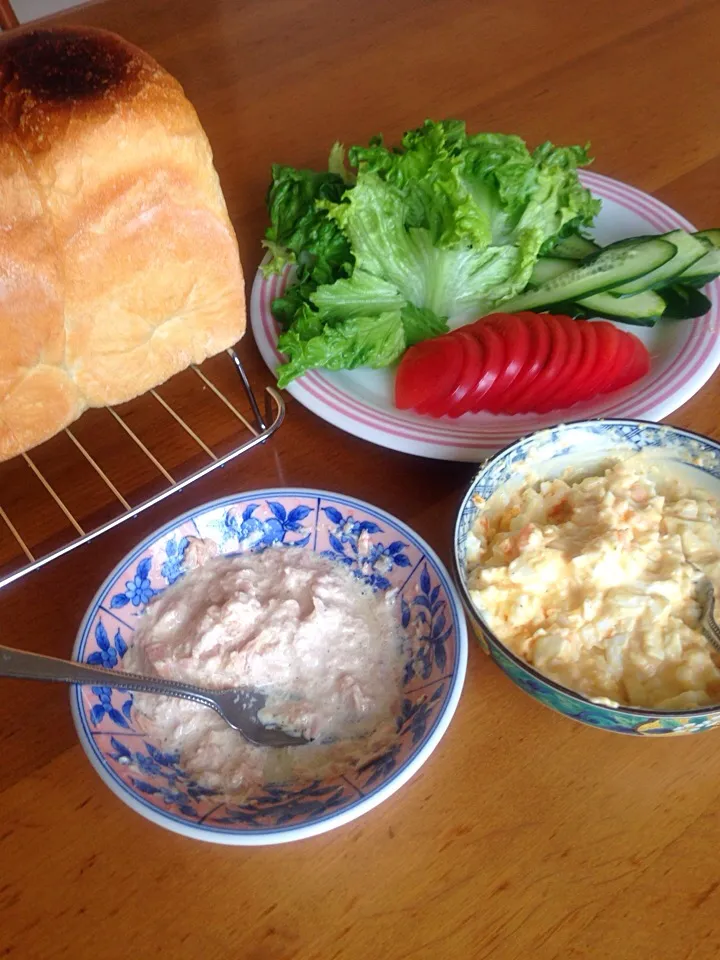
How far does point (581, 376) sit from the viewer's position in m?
1.14

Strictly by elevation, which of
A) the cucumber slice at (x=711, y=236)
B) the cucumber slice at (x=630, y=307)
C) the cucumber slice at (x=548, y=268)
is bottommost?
the cucumber slice at (x=630, y=307)

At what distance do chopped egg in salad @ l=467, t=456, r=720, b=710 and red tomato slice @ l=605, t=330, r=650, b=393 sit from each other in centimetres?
26

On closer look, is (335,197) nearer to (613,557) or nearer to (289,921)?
(613,557)

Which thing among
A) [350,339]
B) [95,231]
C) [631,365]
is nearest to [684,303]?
[631,365]

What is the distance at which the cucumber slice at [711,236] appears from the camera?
4.31 ft

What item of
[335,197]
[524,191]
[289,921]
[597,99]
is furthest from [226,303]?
[597,99]

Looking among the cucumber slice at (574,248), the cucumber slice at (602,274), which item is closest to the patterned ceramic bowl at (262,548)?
the cucumber slice at (602,274)

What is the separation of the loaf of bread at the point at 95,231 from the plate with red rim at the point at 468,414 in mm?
198

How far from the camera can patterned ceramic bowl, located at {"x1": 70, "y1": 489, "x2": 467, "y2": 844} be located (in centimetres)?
73

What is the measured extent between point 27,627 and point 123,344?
0.35 metres

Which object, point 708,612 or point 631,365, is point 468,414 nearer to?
point 631,365

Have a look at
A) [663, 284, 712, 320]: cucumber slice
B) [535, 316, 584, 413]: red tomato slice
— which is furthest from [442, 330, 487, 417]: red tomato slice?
[663, 284, 712, 320]: cucumber slice

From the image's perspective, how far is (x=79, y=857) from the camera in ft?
2.58

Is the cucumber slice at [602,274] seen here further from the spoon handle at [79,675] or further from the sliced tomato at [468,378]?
the spoon handle at [79,675]
